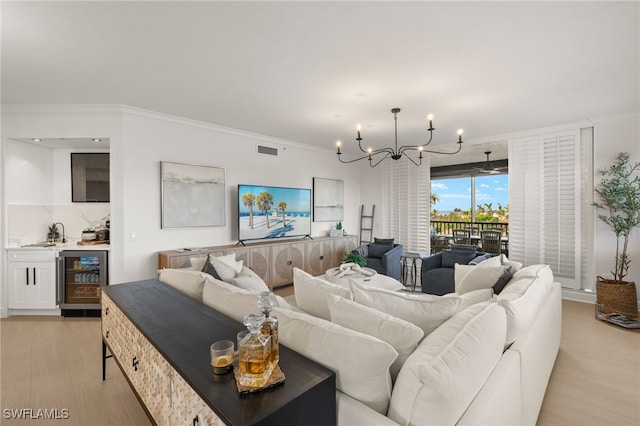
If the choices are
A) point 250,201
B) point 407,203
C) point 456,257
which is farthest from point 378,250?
point 250,201

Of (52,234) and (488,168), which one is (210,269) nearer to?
(52,234)

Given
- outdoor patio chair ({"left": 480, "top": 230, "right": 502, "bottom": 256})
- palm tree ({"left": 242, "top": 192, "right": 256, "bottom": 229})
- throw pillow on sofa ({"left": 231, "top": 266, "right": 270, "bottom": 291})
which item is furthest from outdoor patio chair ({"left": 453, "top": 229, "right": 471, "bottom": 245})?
throw pillow on sofa ({"left": 231, "top": 266, "right": 270, "bottom": 291})

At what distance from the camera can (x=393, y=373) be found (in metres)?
1.25

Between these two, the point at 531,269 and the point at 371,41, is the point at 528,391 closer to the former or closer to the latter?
the point at 531,269

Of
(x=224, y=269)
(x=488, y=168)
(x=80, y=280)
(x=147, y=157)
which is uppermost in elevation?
(x=488, y=168)

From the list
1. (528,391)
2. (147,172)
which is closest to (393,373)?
(528,391)

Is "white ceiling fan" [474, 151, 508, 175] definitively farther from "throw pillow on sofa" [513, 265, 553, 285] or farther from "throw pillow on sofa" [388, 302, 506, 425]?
"throw pillow on sofa" [388, 302, 506, 425]

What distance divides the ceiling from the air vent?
3.64 feet

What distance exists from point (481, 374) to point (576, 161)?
498 centimetres

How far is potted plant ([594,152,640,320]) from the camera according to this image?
3861mm

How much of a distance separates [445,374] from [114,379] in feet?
8.99

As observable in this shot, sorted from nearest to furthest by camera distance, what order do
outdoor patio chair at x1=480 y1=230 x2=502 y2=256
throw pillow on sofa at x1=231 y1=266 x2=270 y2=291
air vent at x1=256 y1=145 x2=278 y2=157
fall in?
throw pillow on sofa at x1=231 y1=266 x2=270 y2=291
air vent at x1=256 y1=145 x2=278 y2=157
outdoor patio chair at x1=480 y1=230 x2=502 y2=256

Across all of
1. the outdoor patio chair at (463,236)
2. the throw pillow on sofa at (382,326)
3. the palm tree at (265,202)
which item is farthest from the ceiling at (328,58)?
the outdoor patio chair at (463,236)

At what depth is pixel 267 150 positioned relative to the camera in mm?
5516
